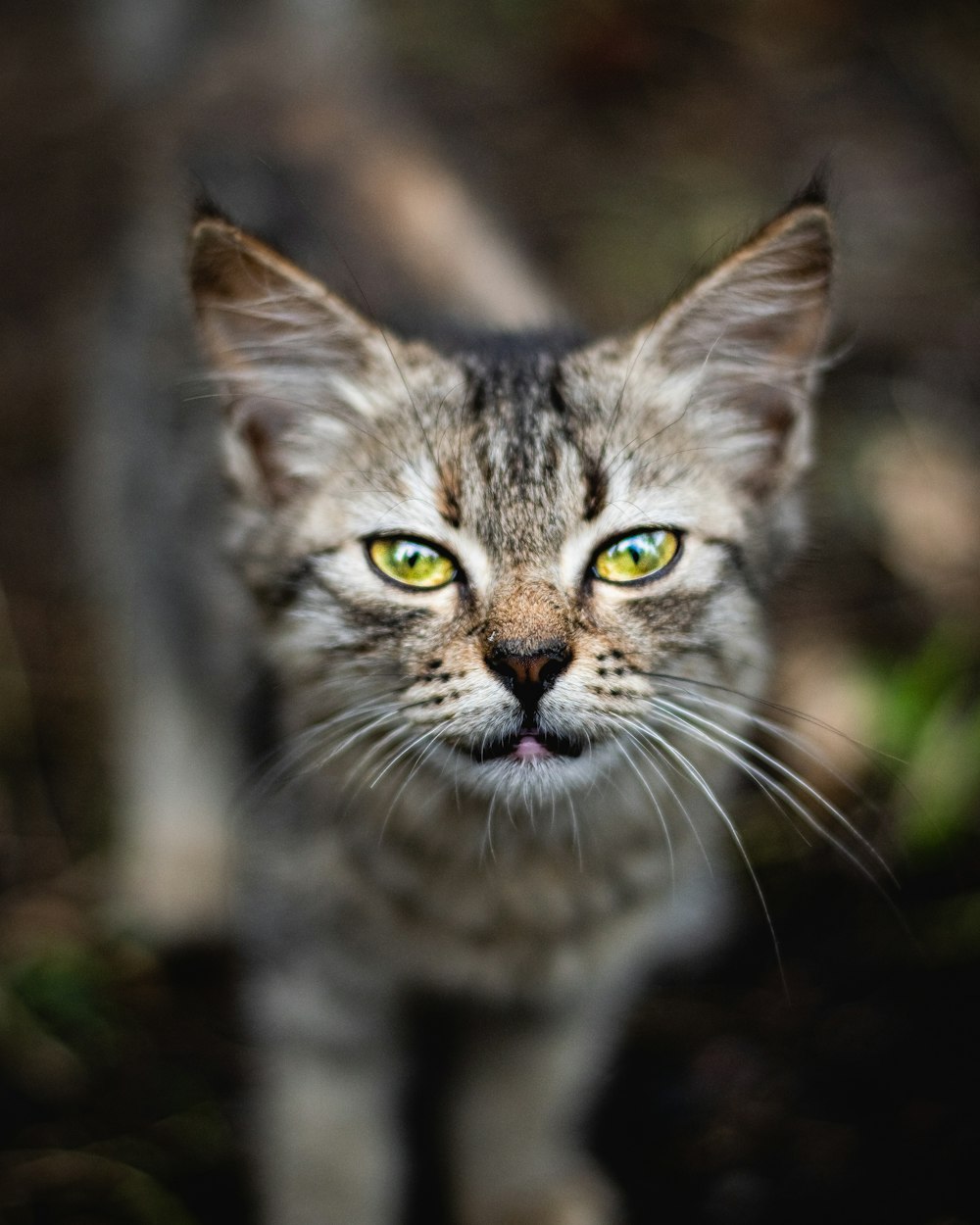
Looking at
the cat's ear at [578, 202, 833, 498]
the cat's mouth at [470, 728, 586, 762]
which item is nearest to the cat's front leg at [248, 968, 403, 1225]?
the cat's mouth at [470, 728, 586, 762]

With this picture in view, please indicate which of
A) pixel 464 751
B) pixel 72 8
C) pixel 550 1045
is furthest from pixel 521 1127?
pixel 72 8

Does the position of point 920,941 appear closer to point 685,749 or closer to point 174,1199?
point 685,749

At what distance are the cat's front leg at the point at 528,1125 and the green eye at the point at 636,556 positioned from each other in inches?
32.0

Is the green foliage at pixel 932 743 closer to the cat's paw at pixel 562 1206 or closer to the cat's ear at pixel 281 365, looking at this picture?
the cat's paw at pixel 562 1206

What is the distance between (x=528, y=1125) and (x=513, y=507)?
113cm

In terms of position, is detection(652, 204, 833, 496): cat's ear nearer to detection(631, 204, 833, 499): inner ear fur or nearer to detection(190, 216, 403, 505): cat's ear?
detection(631, 204, 833, 499): inner ear fur

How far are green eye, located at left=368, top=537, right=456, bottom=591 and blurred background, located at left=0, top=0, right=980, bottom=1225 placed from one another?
20.9 inches

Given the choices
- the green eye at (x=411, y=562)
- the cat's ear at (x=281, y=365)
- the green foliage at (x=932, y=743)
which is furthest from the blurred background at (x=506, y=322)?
the green eye at (x=411, y=562)

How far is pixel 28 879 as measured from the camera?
2.10m

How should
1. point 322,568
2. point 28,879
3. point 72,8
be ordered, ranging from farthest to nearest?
point 72,8, point 28,879, point 322,568

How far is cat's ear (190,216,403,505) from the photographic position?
1244mm

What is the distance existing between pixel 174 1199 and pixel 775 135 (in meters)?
3.27

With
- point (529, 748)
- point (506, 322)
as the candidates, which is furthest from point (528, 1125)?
point (506, 322)

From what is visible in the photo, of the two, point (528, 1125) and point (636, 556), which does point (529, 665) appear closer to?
Result: point (636, 556)
